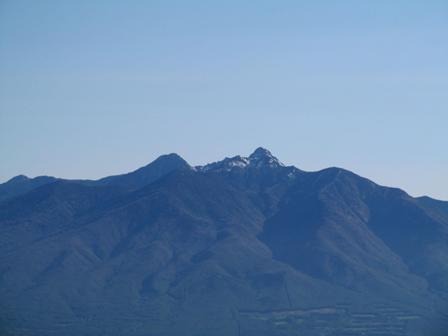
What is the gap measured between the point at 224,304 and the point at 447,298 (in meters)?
48.0

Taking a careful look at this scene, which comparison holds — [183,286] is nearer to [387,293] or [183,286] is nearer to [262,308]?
[262,308]

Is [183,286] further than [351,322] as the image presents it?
Yes

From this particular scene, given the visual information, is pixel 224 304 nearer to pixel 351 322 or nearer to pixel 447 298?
pixel 351 322

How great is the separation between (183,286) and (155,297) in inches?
288

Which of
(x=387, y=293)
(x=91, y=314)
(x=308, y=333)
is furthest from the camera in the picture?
(x=387, y=293)

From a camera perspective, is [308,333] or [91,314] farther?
[91,314]

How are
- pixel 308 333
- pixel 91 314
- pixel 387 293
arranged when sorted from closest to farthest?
1. pixel 308 333
2. pixel 91 314
3. pixel 387 293

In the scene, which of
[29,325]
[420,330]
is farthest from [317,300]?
[29,325]

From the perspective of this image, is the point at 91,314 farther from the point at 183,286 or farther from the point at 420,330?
the point at 420,330

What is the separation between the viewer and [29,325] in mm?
173000

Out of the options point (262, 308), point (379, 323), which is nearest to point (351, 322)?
point (379, 323)

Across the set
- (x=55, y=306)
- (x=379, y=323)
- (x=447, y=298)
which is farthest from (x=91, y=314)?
(x=447, y=298)

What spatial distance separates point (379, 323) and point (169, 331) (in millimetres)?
39829

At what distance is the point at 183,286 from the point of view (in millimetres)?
199500
